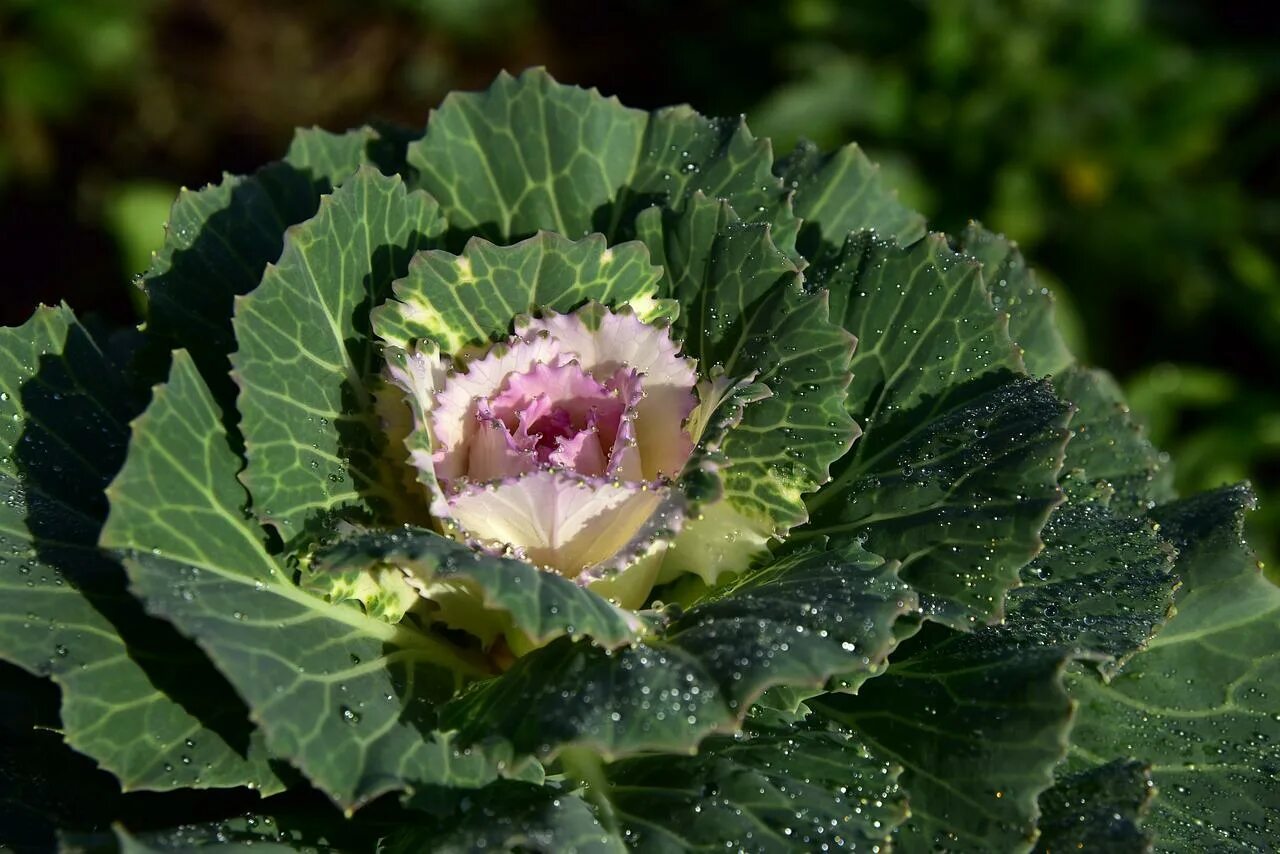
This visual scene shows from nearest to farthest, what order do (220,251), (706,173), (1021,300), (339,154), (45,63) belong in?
(220,251), (706,173), (339,154), (1021,300), (45,63)

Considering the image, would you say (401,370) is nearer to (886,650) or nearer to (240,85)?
(886,650)

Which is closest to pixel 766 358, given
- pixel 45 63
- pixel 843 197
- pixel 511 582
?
pixel 511 582

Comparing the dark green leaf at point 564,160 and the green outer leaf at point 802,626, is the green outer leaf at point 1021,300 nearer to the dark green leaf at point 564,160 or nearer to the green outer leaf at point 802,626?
the dark green leaf at point 564,160

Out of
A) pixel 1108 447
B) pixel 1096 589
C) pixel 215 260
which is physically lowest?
pixel 215 260

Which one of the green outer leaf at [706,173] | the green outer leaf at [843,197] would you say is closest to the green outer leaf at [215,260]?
the green outer leaf at [706,173]

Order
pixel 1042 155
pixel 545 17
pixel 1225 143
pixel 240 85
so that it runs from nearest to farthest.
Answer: pixel 1042 155 < pixel 1225 143 < pixel 240 85 < pixel 545 17

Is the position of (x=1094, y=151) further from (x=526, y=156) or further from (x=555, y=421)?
(x=555, y=421)

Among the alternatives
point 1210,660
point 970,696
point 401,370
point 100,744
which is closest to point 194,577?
point 100,744
